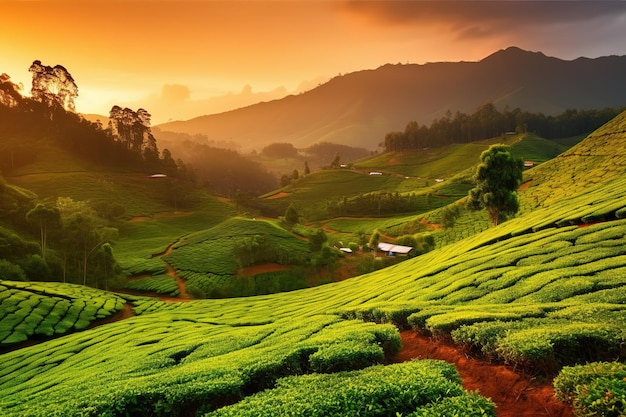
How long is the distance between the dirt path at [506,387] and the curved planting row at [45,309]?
43.8m

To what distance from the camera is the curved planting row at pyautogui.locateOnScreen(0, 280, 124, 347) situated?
39719 millimetres

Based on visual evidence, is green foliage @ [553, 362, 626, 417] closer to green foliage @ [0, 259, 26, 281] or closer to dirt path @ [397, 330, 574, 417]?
dirt path @ [397, 330, 574, 417]

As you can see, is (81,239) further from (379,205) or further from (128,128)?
(128,128)

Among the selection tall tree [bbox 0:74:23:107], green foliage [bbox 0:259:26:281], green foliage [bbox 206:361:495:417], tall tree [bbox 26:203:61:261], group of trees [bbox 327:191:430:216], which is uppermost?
tall tree [bbox 0:74:23:107]

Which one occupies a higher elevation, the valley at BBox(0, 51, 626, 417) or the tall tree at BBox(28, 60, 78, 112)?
the tall tree at BBox(28, 60, 78, 112)

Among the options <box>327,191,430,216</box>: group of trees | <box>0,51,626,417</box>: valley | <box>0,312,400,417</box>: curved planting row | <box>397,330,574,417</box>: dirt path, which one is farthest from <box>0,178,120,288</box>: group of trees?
<box>327,191,430,216</box>: group of trees

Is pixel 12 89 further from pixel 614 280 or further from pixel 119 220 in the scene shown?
pixel 614 280

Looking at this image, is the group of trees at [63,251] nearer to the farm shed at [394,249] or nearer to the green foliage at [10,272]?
the green foliage at [10,272]

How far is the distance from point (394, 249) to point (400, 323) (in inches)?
2823

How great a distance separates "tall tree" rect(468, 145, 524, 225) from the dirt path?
1902 inches

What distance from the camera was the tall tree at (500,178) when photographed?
55438 mm

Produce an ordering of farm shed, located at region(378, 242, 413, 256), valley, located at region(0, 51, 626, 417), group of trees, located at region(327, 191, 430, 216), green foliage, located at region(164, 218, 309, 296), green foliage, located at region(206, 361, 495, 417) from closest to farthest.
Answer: green foliage, located at region(206, 361, 495, 417), valley, located at region(0, 51, 626, 417), green foliage, located at region(164, 218, 309, 296), farm shed, located at region(378, 242, 413, 256), group of trees, located at region(327, 191, 430, 216)

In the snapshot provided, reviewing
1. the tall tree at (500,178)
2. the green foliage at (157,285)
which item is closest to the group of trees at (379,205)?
the tall tree at (500,178)

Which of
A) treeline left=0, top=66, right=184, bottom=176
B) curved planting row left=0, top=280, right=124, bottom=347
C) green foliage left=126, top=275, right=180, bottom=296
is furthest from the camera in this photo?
treeline left=0, top=66, right=184, bottom=176
